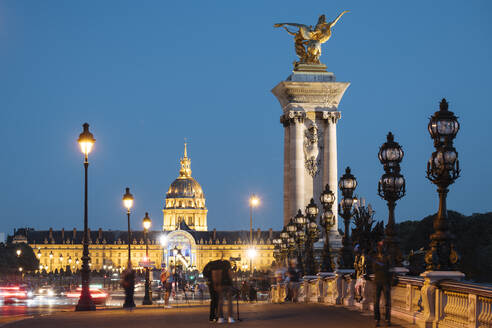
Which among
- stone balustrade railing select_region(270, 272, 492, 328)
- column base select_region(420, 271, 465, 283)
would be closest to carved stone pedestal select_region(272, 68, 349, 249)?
stone balustrade railing select_region(270, 272, 492, 328)

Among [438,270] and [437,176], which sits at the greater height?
[437,176]

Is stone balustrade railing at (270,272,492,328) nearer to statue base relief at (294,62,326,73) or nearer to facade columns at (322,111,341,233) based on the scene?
facade columns at (322,111,341,233)

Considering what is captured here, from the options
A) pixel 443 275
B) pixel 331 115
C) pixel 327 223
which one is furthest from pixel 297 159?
pixel 443 275

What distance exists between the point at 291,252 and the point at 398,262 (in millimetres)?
30105

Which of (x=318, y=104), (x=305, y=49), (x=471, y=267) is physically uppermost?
(x=305, y=49)

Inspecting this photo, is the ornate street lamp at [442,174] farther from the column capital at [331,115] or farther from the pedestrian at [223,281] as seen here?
the column capital at [331,115]

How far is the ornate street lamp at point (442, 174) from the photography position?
19703 mm

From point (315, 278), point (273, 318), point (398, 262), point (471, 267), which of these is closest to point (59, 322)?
point (273, 318)

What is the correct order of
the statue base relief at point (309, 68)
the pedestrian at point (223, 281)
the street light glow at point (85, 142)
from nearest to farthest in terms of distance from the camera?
the pedestrian at point (223, 281) → the street light glow at point (85, 142) → the statue base relief at point (309, 68)

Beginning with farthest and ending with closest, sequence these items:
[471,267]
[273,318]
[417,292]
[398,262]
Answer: [471,267], [398,262], [273,318], [417,292]

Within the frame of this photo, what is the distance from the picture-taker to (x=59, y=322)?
25.3 metres

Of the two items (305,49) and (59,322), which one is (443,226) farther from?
(305,49)

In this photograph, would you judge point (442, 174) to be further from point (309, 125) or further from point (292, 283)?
point (309, 125)

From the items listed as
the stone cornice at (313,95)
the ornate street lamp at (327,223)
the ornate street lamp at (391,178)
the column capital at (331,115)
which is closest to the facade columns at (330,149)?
the column capital at (331,115)
